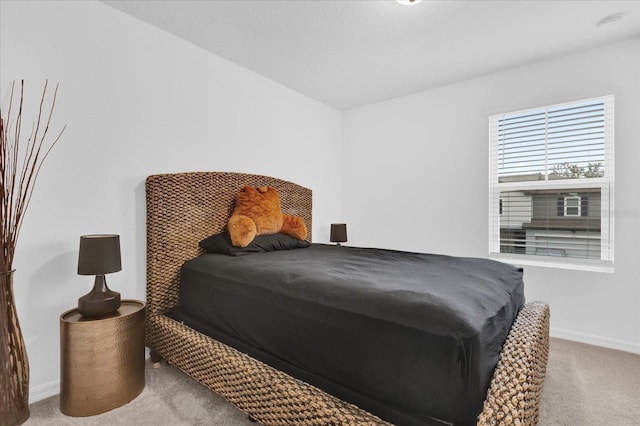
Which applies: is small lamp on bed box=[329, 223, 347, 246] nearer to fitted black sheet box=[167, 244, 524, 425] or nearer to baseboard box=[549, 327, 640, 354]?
fitted black sheet box=[167, 244, 524, 425]

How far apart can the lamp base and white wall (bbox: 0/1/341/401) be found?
344 mm

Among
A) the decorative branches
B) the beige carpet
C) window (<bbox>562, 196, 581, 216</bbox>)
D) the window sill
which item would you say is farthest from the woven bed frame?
window (<bbox>562, 196, 581, 216</bbox>)

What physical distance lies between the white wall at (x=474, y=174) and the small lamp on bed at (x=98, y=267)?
2951 millimetres

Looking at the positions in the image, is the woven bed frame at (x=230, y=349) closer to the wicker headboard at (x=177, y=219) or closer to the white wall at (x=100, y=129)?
the wicker headboard at (x=177, y=219)

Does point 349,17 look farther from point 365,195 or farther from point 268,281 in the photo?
point 365,195

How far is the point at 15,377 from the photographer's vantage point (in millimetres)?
1535

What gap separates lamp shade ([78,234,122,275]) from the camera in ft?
5.55

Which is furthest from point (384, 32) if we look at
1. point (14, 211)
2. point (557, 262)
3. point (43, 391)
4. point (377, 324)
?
point (43, 391)

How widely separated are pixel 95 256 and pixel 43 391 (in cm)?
91

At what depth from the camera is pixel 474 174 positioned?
3.31 m

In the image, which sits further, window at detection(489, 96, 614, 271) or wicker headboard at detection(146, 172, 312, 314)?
window at detection(489, 96, 614, 271)

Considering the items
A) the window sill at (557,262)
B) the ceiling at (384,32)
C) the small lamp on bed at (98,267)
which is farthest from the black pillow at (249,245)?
the window sill at (557,262)

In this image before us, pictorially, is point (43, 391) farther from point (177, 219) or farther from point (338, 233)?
point (338, 233)

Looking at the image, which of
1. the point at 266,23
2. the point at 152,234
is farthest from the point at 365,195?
the point at 152,234
